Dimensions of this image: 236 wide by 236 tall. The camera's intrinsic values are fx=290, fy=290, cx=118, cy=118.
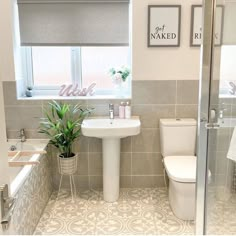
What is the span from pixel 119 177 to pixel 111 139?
57 cm

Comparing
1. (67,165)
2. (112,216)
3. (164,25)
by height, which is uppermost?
(164,25)

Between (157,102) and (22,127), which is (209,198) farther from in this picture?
(22,127)

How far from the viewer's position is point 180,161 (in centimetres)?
273

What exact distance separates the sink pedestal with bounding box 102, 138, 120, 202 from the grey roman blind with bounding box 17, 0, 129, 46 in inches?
41.3

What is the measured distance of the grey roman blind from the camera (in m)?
2.94

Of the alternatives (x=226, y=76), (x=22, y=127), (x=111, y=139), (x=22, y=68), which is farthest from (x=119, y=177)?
(x=226, y=76)

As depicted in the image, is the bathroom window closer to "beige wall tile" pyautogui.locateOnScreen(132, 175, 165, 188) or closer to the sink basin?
the sink basin

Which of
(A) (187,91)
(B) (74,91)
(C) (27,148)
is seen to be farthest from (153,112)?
(C) (27,148)

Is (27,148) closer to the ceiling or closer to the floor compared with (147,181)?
closer to the ceiling

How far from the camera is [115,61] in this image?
321 cm

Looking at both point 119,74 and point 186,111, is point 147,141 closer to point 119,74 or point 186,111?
point 186,111

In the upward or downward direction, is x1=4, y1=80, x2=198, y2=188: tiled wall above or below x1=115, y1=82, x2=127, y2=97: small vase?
below

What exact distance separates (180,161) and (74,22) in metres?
1.75

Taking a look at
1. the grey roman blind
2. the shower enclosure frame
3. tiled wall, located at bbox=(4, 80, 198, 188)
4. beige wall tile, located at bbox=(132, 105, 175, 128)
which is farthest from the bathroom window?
the shower enclosure frame
